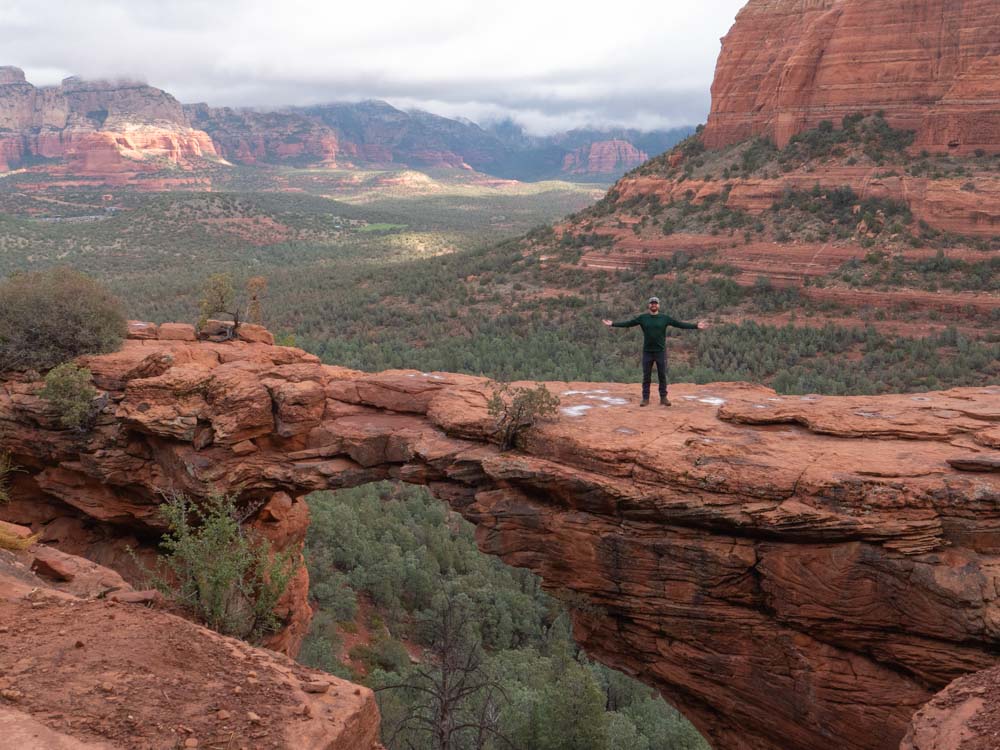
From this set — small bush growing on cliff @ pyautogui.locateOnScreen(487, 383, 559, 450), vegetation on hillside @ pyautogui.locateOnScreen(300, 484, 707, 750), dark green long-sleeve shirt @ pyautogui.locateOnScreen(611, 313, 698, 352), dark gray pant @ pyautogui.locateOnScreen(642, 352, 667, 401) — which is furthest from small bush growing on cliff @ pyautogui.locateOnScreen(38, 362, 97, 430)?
dark gray pant @ pyautogui.locateOnScreen(642, 352, 667, 401)

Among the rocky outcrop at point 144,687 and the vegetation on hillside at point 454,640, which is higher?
the rocky outcrop at point 144,687

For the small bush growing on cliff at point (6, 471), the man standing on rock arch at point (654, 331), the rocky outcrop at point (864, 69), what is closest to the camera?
the man standing on rock arch at point (654, 331)

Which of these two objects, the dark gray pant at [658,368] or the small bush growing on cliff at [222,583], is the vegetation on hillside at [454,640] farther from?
the dark gray pant at [658,368]

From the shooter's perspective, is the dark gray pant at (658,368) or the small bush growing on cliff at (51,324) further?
the small bush growing on cliff at (51,324)

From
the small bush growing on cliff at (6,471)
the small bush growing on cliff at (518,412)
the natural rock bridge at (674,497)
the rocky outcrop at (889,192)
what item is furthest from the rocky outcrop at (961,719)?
the rocky outcrop at (889,192)

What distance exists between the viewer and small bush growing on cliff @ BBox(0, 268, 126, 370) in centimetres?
1227

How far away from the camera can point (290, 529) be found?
45.4ft

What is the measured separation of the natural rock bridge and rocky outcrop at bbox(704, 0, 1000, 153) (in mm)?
37018

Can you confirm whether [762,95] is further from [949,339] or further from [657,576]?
[657,576]

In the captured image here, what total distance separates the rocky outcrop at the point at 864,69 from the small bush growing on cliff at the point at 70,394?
4581 cm

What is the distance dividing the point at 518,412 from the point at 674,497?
2.75 m

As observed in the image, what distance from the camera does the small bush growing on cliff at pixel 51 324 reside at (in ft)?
40.3

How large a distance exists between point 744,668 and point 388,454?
20.5 ft

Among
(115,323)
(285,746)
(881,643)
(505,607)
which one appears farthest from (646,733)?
(115,323)
